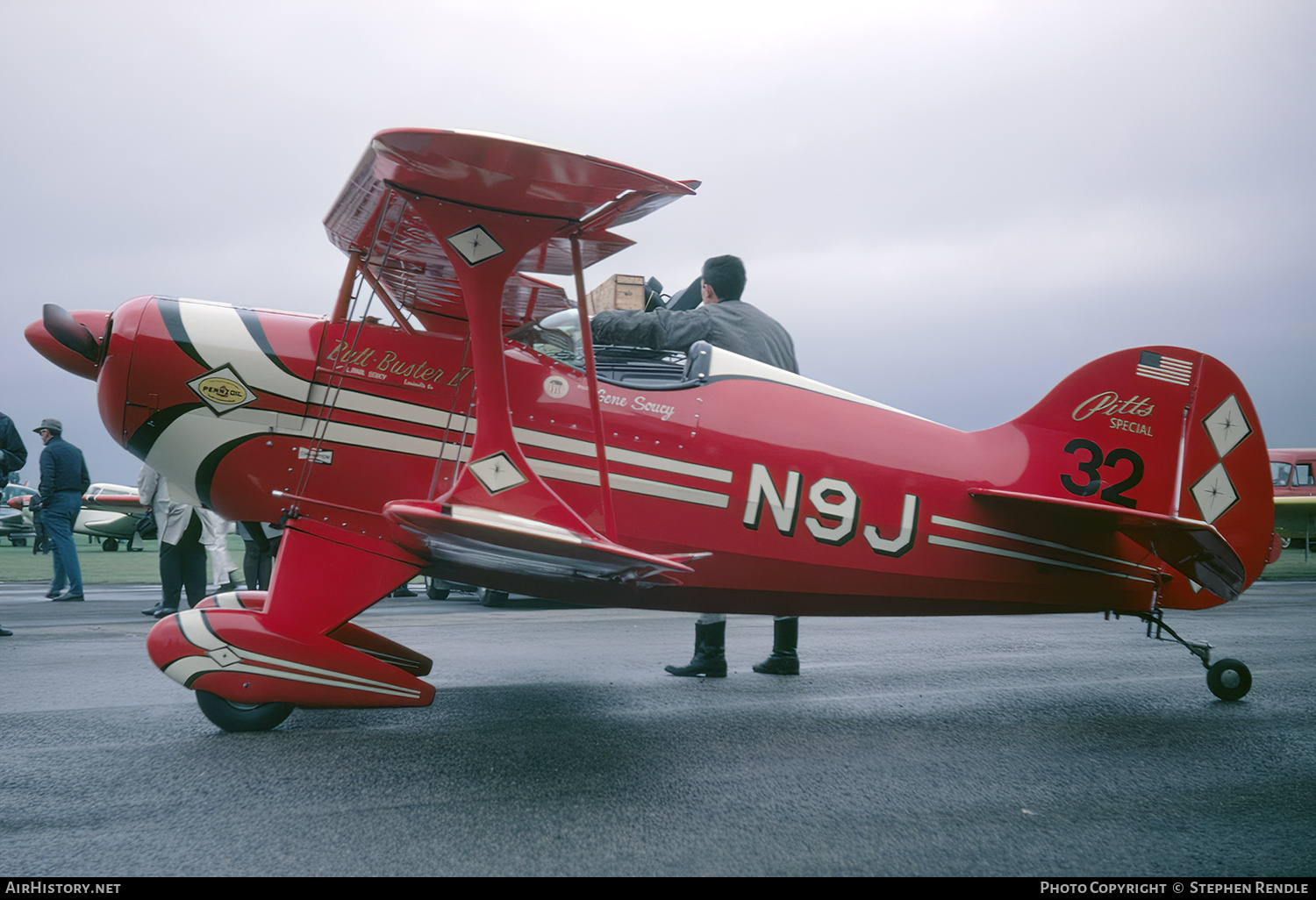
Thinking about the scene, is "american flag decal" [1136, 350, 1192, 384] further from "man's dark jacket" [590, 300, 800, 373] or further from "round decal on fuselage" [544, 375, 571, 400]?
"round decal on fuselage" [544, 375, 571, 400]

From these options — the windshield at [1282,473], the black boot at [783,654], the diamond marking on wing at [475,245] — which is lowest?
the windshield at [1282,473]

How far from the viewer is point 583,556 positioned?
271 cm

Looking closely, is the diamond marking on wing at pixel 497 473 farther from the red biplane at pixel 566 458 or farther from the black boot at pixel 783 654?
the black boot at pixel 783 654

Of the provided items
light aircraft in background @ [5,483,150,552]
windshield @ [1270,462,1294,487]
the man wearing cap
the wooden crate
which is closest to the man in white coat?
the man wearing cap

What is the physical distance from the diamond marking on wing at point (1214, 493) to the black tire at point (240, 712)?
4.39 metres

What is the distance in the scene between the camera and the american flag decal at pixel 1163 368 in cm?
408

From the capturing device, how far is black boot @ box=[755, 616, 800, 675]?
5062 mm

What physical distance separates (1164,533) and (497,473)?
3009 millimetres

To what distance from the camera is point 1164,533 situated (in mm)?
3678

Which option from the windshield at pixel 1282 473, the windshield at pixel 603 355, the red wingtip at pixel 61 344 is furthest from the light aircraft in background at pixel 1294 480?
the red wingtip at pixel 61 344

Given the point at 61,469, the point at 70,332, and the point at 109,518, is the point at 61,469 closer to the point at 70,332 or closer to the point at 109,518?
the point at 70,332
